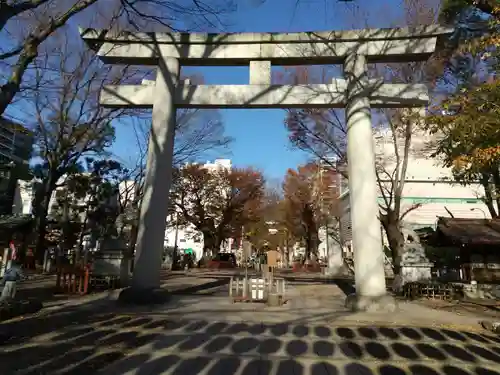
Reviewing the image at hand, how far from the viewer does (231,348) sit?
513 cm

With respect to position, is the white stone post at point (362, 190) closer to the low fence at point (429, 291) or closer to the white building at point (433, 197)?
the low fence at point (429, 291)

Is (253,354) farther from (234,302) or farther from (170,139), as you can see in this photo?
(170,139)

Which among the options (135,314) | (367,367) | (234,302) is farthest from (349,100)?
(135,314)

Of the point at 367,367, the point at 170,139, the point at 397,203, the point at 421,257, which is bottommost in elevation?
the point at 367,367

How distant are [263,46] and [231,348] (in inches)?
326

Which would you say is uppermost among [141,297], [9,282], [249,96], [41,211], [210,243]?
[249,96]

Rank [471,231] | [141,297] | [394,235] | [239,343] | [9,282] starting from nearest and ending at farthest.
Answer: [239,343] → [9,282] → [141,297] → [394,235] → [471,231]

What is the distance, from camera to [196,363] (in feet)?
14.8

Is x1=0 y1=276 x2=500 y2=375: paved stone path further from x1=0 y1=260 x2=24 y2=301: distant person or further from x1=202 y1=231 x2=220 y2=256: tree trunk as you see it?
x1=202 y1=231 x2=220 y2=256: tree trunk

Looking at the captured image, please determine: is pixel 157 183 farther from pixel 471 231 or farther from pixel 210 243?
pixel 210 243

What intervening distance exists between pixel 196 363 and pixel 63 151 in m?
20.1

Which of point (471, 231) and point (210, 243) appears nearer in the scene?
point (471, 231)

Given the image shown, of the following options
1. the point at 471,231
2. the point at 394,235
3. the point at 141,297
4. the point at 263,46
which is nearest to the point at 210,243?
the point at 394,235

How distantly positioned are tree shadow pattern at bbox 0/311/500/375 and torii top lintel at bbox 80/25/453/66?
7.32 m
